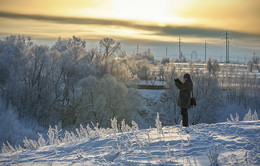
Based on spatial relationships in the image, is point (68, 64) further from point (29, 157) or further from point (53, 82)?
point (29, 157)

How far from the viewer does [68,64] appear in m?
47.1

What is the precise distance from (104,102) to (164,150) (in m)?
34.6

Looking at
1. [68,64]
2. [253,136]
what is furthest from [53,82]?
[253,136]

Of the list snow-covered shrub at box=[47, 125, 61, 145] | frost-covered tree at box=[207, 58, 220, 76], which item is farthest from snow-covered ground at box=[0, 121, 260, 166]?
frost-covered tree at box=[207, 58, 220, 76]

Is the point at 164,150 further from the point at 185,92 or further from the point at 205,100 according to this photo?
the point at 205,100

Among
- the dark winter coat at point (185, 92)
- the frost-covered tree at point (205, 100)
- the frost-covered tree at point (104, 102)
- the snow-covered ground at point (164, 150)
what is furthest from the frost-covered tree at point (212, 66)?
the snow-covered ground at point (164, 150)

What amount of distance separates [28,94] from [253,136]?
125 feet

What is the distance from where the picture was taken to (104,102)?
41.8 m

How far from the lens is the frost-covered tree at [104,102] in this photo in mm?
41531

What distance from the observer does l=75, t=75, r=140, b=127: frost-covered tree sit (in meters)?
41.5

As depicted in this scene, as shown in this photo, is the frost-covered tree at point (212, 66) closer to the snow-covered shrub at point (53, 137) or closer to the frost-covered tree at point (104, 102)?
the frost-covered tree at point (104, 102)

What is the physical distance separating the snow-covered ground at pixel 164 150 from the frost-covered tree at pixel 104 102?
32076 mm

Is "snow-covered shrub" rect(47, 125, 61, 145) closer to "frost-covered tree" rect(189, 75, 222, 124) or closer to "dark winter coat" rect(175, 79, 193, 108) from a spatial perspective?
"dark winter coat" rect(175, 79, 193, 108)

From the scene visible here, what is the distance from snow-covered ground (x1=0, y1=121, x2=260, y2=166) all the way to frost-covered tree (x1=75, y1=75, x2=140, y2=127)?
32.1 metres
